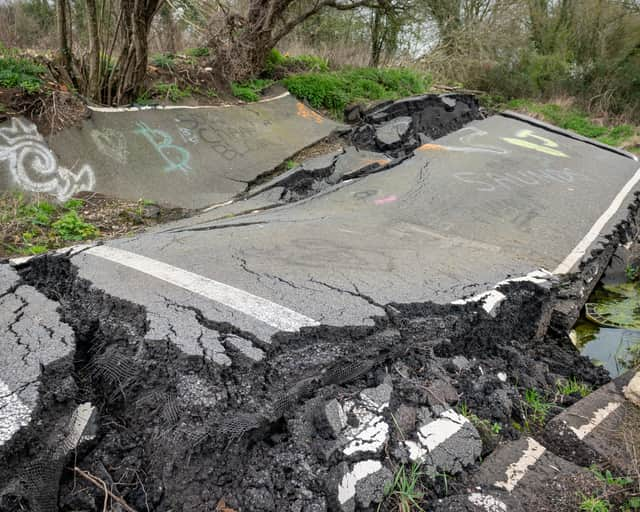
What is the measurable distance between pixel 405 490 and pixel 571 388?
5.42 ft

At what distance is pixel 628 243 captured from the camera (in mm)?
5652

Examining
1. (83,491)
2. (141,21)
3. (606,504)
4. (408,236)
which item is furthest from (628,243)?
(141,21)

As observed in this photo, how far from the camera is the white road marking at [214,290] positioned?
8.71ft

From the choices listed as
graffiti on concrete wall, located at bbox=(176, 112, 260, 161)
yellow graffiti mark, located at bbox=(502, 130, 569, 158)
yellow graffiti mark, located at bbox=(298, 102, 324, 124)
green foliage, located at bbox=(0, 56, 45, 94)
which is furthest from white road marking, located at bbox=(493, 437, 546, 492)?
yellow graffiti mark, located at bbox=(298, 102, 324, 124)

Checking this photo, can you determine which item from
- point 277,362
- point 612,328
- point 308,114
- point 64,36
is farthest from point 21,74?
point 612,328

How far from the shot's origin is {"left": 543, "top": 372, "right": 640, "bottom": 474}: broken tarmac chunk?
2.35 metres

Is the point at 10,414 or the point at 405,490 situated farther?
the point at 405,490

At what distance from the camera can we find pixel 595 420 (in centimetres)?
257

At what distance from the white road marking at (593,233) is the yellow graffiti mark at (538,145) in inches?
50.3

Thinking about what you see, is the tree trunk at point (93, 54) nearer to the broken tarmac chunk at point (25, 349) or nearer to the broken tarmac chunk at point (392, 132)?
the broken tarmac chunk at point (392, 132)

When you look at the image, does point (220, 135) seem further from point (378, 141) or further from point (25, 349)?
point (25, 349)

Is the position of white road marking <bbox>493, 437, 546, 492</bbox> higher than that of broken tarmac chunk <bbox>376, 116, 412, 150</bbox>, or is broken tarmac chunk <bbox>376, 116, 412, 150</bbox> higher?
broken tarmac chunk <bbox>376, 116, 412, 150</bbox>

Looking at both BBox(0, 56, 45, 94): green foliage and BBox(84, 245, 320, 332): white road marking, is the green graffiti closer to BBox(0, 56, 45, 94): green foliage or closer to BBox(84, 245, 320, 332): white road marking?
BBox(0, 56, 45, 94): green foliage

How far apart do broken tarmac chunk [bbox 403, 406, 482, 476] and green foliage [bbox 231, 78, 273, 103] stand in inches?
329
